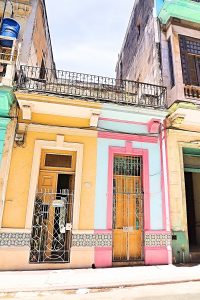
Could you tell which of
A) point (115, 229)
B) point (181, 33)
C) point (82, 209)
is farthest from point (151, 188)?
point (181, 33)

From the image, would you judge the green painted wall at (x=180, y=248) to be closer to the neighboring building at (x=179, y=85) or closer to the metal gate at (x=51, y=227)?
the neighboring building at (x=179, y=85)

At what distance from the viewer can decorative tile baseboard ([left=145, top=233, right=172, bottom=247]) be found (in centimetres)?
655

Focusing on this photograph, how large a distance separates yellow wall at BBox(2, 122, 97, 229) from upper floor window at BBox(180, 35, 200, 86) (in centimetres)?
416

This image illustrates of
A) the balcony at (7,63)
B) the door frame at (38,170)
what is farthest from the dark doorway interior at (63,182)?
the balcony at (7,63)

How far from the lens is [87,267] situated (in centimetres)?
596

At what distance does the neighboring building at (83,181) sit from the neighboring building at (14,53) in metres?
0.20

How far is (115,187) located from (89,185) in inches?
35.9

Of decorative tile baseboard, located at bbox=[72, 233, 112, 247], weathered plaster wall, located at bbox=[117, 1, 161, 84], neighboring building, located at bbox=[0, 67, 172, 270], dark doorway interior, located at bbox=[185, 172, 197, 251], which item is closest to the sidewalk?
neighboring building, located at bbox=[0, 67, 172, 270]

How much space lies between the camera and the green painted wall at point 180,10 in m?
8.12

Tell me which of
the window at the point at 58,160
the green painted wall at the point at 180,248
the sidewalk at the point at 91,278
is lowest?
the sidewalk at the point at 91,278

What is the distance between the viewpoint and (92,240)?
20.3 ft

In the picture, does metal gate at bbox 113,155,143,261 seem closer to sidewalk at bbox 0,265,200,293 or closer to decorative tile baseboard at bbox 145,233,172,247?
decorative tile baseboard at bbox 145,233,172,247

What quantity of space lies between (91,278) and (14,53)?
6.81m

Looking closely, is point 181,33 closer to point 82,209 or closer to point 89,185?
point 89,185
